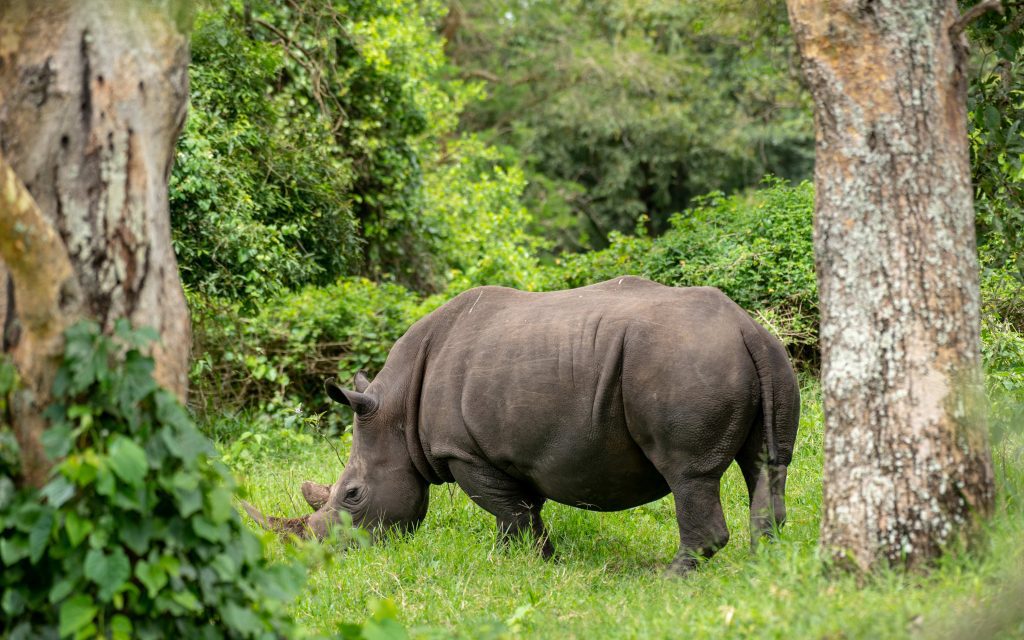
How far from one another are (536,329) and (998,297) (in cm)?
483

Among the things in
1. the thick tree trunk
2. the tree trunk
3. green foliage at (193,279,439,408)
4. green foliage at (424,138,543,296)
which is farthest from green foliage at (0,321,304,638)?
green foliage at (424,138,543,296)

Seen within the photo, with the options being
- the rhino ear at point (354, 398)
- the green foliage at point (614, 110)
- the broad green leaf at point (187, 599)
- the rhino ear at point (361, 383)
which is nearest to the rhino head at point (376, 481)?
the rhino ear at point (354, 398)

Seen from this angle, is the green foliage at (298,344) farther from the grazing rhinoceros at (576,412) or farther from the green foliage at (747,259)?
the grazing rhinoceros at (576,412)

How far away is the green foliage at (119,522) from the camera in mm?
3721

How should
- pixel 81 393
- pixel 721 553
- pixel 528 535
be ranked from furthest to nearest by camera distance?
pixel 528 535 < pixel 721 553 < pixel 81 393

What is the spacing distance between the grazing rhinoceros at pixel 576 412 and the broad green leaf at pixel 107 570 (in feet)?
10.1

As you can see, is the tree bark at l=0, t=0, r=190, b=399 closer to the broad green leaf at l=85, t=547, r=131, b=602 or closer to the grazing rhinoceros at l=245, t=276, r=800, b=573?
the broad green leaf at l=85, t=547, r=131, b=602

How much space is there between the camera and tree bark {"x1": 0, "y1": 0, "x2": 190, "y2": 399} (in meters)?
4.03

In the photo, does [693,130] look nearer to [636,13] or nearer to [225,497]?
[636,13]

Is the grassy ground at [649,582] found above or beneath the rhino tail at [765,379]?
beneath

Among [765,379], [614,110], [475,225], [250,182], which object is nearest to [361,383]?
[765,379]

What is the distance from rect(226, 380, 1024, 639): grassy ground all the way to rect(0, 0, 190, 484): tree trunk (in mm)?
1247

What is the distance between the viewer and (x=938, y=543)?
468cm

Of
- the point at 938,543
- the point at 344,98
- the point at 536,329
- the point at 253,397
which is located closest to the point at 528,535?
the point at 536,329
